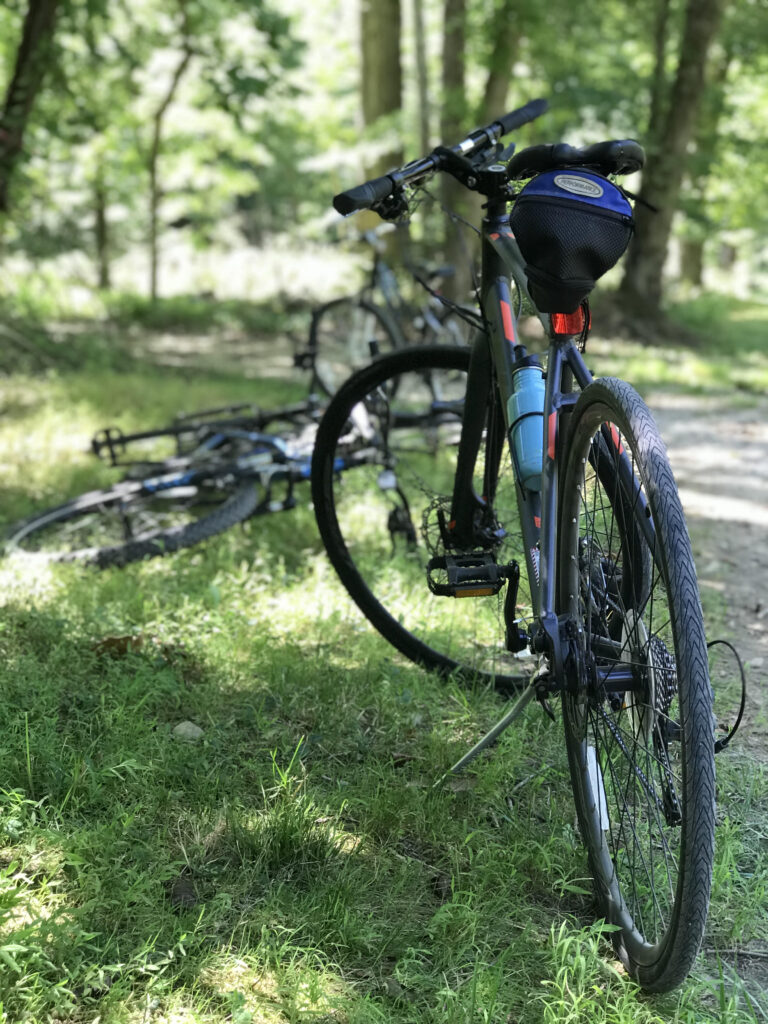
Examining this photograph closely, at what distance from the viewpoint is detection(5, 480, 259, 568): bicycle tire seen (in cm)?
390

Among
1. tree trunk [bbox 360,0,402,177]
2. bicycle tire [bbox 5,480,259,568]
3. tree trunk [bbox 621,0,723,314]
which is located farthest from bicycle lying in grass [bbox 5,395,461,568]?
tree trunk [bbox 621,0,723,314]

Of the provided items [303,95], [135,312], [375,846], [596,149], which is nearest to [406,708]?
[375,846]

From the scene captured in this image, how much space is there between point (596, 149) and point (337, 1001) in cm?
177

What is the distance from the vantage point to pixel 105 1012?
1713 mm

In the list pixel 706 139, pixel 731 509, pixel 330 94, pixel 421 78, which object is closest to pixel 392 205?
pixel 731 509

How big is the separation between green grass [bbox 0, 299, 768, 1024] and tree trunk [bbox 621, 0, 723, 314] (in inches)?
410

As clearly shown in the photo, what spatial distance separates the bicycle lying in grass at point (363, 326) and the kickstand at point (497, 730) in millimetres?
3498

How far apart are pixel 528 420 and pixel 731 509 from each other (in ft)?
10.9

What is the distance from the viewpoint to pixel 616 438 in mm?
1820

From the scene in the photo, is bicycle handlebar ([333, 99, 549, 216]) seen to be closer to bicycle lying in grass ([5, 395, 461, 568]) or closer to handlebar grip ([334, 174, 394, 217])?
handlebar grip ([334, 174, 394, 217])

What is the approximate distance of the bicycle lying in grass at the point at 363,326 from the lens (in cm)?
601

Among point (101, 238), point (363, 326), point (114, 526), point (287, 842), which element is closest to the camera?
point (287, 842)

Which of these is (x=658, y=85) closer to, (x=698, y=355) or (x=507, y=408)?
(x=698, y=355)

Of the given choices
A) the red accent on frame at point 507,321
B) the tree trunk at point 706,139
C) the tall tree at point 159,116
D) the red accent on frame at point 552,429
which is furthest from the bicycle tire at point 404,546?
the tree trunk at point 706,139
